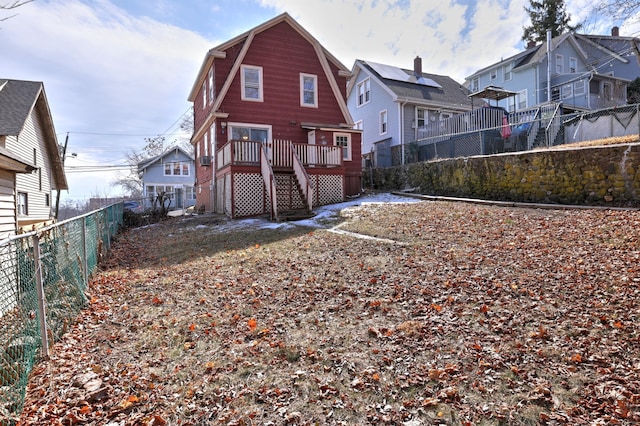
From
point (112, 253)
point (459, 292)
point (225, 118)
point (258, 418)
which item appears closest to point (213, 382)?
point (258, 418)

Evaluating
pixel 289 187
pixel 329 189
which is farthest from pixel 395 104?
pixel 289 187

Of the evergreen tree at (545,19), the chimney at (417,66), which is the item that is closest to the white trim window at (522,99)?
the chimney at (417,66)

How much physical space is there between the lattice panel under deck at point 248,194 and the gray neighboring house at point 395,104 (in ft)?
31.4

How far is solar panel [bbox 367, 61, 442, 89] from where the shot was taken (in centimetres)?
2460

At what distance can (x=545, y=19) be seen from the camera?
116ft

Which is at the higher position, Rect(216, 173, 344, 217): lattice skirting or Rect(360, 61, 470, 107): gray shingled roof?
Rect(360, 61, 470, 107): gray shingled roof

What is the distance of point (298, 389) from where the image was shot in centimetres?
325

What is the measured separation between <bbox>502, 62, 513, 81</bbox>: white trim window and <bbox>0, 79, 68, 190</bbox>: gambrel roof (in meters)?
32.0

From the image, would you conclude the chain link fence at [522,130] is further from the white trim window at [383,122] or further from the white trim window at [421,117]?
the white trim window at [383,122]

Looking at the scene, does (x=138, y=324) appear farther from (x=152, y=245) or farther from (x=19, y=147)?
(x=19, y=147)

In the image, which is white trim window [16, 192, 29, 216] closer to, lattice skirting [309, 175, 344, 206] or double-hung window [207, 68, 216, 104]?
double-hung window [207, 68, 216, 104]

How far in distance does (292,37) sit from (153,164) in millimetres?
27032

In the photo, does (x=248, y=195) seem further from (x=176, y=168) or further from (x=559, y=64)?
(x=176, y=168)

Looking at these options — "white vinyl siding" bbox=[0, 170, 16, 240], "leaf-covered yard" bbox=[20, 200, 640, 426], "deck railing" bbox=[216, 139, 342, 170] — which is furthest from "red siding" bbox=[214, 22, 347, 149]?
"leaf-covered yard" bbox=[20, 200, 640, 426]
